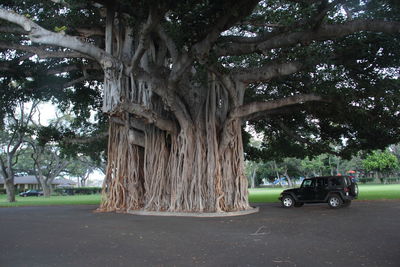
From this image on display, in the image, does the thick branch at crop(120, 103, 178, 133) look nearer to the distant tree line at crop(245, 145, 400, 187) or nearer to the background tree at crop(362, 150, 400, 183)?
the distant tree line at crop(245, 145, 400, 187)

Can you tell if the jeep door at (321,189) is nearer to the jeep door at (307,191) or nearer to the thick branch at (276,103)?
the jeep door at (307,191)

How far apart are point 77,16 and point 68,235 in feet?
23.8

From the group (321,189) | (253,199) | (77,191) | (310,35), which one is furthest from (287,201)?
(77,191)

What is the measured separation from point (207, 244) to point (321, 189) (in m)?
8.54

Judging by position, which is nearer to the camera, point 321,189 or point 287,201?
point 321,189

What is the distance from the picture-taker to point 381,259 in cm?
477

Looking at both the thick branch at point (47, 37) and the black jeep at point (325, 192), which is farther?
the black jeep at point (325, 192)

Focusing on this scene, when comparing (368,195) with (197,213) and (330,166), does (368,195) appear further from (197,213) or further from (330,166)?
(330,166)

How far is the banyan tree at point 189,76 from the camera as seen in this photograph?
372 inches

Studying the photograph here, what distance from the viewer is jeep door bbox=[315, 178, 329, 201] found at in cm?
1328

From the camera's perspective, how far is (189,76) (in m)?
13.3

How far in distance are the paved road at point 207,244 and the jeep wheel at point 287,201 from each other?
5083 millimetres

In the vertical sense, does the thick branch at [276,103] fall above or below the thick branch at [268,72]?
below

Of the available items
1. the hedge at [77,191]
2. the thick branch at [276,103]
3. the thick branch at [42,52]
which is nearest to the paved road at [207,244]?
the thick branch at [276,103]
